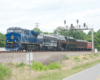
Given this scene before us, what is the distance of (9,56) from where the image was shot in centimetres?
1931

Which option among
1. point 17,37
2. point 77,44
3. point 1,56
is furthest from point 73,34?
point 1,56

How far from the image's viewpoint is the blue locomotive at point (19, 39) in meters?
25.5

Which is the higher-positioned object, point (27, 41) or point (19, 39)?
point (19, 39)

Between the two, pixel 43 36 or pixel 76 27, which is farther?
pixel 76 27

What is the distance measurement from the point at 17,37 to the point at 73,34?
9749 cm

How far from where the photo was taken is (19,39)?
1022 inches

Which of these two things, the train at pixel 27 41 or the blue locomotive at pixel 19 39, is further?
the train at pixel 27 41

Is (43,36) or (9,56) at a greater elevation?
(43,36)

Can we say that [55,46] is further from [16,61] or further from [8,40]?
[16,61]

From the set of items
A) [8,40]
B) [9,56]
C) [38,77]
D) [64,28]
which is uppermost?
[64,28]

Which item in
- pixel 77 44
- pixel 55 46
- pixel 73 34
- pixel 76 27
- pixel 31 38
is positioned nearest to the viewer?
pixel 31 38

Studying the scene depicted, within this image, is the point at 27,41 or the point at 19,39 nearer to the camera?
the point at 19,39

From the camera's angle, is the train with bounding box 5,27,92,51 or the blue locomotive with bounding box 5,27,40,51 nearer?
the blue locomotive with bounding box 5,27,40,51

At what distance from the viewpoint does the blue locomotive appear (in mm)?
25531
